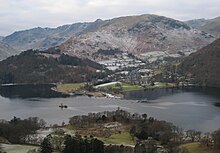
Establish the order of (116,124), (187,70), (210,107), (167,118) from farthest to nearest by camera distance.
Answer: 1. (187,70)
2. (210,107)
3. (167,118)
4. (116,124)

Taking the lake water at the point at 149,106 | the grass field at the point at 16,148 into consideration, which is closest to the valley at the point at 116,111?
the lake water at the point at 149,106

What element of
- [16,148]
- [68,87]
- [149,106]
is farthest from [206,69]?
[16,148]

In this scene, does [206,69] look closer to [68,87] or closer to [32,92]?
[68,87]

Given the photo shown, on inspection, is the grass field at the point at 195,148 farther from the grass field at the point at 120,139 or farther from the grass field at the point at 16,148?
the grass field at the point at 16,148

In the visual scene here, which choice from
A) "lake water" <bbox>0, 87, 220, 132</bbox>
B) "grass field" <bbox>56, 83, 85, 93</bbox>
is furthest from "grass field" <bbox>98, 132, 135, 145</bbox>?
"grass field" <bbox>56, 83, 85, 93</bbox>

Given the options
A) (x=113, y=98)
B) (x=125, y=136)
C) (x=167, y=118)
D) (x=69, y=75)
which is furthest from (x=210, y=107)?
(x=69, y=75)

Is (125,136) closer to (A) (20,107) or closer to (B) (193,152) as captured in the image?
(B) (193,152)
